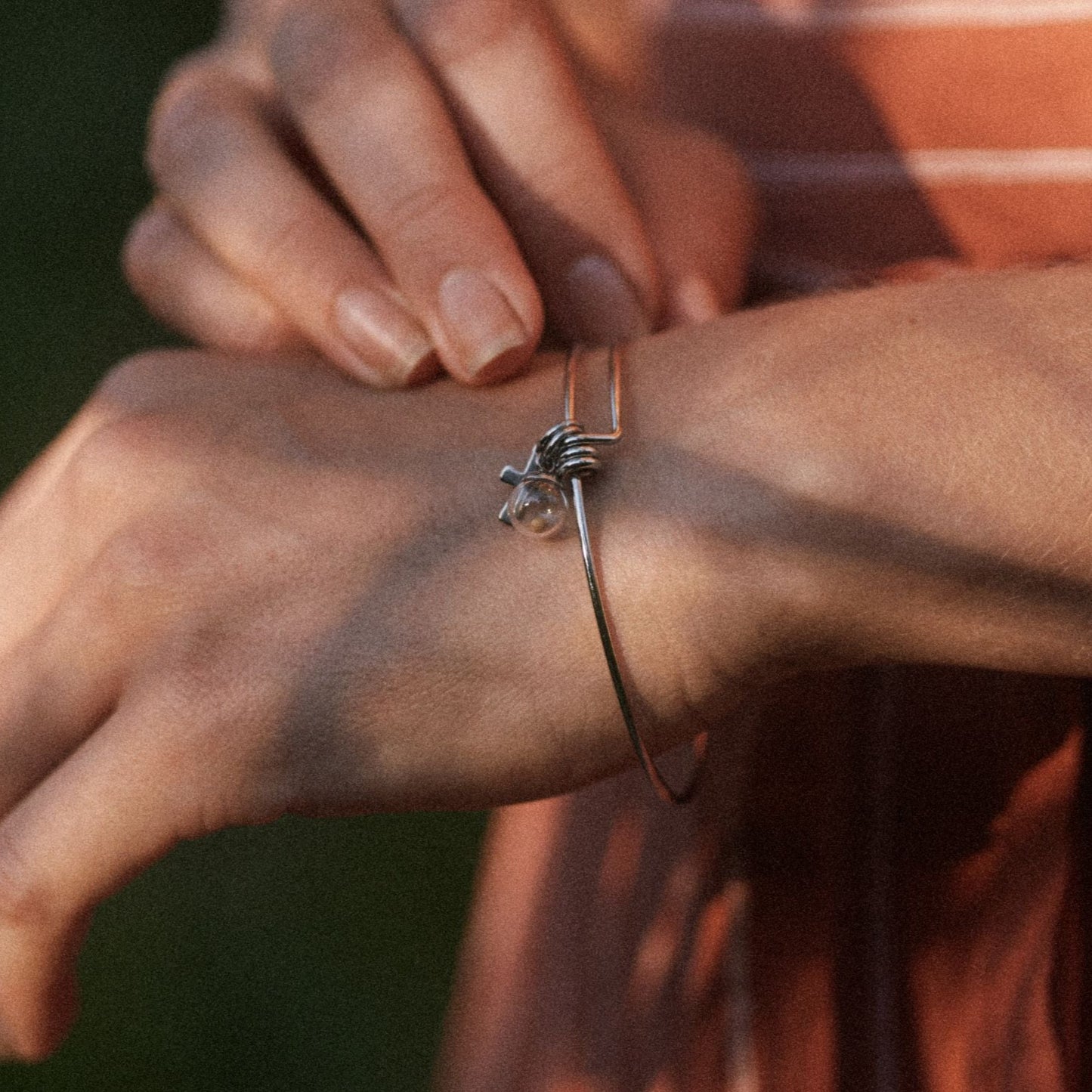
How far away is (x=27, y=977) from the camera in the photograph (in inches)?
32.3

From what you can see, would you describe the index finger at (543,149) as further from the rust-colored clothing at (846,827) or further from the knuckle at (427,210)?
the rust-colored clothing at (846,827)

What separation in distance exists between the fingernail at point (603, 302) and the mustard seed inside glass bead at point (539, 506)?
284 millimetres

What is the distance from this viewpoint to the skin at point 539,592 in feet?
2.49

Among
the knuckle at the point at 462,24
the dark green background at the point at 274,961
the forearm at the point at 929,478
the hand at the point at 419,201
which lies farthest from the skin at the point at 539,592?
the dark green background at the point at 274,961

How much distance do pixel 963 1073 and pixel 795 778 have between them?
26 centimetres

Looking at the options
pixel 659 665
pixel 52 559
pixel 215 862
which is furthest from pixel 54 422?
pixel 659 665

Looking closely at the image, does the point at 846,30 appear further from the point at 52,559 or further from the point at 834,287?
the point at 52,559

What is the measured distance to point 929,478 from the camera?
2.46 ft

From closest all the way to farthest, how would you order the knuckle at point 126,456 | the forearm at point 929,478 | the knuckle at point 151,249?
the forearm at point 929,478
the knuckle at point 126,456
the knuckle at point 151,249

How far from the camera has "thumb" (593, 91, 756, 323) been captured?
1.07 metres

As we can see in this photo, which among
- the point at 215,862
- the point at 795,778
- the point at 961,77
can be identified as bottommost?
the point at 215,862

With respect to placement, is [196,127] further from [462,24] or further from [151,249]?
[462,24]

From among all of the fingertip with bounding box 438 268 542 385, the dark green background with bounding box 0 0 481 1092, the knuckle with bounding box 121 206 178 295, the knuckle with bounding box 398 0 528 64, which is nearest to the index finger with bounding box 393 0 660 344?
the knuckle with bounding box 398 0 528 64

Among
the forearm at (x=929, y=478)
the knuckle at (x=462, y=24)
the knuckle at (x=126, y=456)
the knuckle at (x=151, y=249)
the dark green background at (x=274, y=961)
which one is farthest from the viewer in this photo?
the dark green background at (x=274, y=961)
